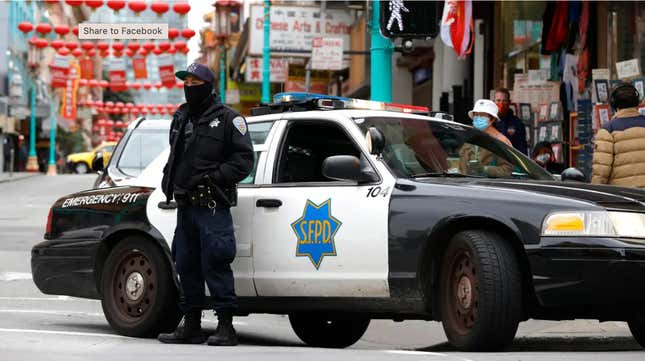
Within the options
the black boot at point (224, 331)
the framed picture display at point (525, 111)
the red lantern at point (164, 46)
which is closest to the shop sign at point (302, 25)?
the red lantern at point (164, 46)

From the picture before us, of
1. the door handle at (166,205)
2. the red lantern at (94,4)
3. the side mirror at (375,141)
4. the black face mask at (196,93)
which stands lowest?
the door handle at (166,205)

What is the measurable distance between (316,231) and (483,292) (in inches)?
51.5

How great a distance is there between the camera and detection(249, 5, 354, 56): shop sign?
3741 cm

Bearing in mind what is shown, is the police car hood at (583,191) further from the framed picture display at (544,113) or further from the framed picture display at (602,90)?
the framed picture display at (544,113)

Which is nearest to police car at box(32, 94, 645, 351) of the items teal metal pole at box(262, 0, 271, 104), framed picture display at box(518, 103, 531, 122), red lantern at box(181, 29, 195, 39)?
framed picture display at box(518, 103, 531, 122)

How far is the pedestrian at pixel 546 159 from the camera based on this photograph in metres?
10.8

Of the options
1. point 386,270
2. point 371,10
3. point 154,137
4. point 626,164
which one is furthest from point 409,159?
point 154,137

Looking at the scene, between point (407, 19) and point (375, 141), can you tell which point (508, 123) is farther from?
point (375, 141)

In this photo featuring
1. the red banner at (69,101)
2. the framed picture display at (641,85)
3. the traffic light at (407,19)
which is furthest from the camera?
the red banner at (69,101)

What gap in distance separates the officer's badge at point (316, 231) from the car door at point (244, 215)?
0.38m

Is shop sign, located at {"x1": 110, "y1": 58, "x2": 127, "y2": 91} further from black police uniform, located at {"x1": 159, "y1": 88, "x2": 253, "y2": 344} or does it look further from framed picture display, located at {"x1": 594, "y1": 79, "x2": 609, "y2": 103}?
black police uniform, located at {"x1": 159, "y1": 88, "x2": 253, "y2": 344}

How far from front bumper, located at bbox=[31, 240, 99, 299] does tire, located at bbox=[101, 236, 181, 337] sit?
203 millimetres

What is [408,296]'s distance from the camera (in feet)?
25.6

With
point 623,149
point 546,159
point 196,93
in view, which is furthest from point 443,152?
point 546,159
